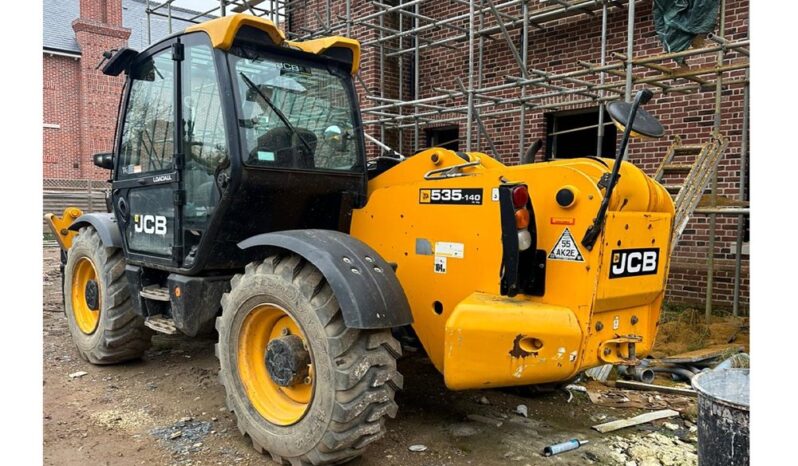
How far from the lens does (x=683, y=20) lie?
19.1ft

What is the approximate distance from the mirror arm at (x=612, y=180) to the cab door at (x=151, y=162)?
2753 mm

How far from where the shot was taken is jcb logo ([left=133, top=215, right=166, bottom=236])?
441 centimetres

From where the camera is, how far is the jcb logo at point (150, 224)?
14.5 ft

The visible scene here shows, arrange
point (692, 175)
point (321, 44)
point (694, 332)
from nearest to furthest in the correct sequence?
point (321, 44)
point (692, 175)
point (694, 332)

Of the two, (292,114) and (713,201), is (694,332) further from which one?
(292,114)

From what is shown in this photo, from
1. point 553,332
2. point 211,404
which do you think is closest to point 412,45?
point 211,404

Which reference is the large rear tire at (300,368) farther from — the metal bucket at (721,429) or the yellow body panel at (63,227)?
the yellow body panel at (63,227)

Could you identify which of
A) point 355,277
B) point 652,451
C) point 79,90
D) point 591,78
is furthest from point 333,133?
point 79,90

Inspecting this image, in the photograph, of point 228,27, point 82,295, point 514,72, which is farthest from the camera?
point 514,72

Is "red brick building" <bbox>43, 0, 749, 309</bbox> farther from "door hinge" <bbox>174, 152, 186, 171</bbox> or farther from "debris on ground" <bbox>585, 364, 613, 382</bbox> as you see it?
"door hinge" <bbox>174, 152, 186, 171</bbox>

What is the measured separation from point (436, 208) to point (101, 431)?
261 centimetres

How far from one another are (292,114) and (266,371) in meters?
1.67

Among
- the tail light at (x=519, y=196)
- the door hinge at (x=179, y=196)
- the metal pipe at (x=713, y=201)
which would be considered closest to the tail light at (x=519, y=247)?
the tail light at (x=519, y=196)

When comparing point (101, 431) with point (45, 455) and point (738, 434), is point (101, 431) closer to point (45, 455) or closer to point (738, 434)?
point (45, 455)
